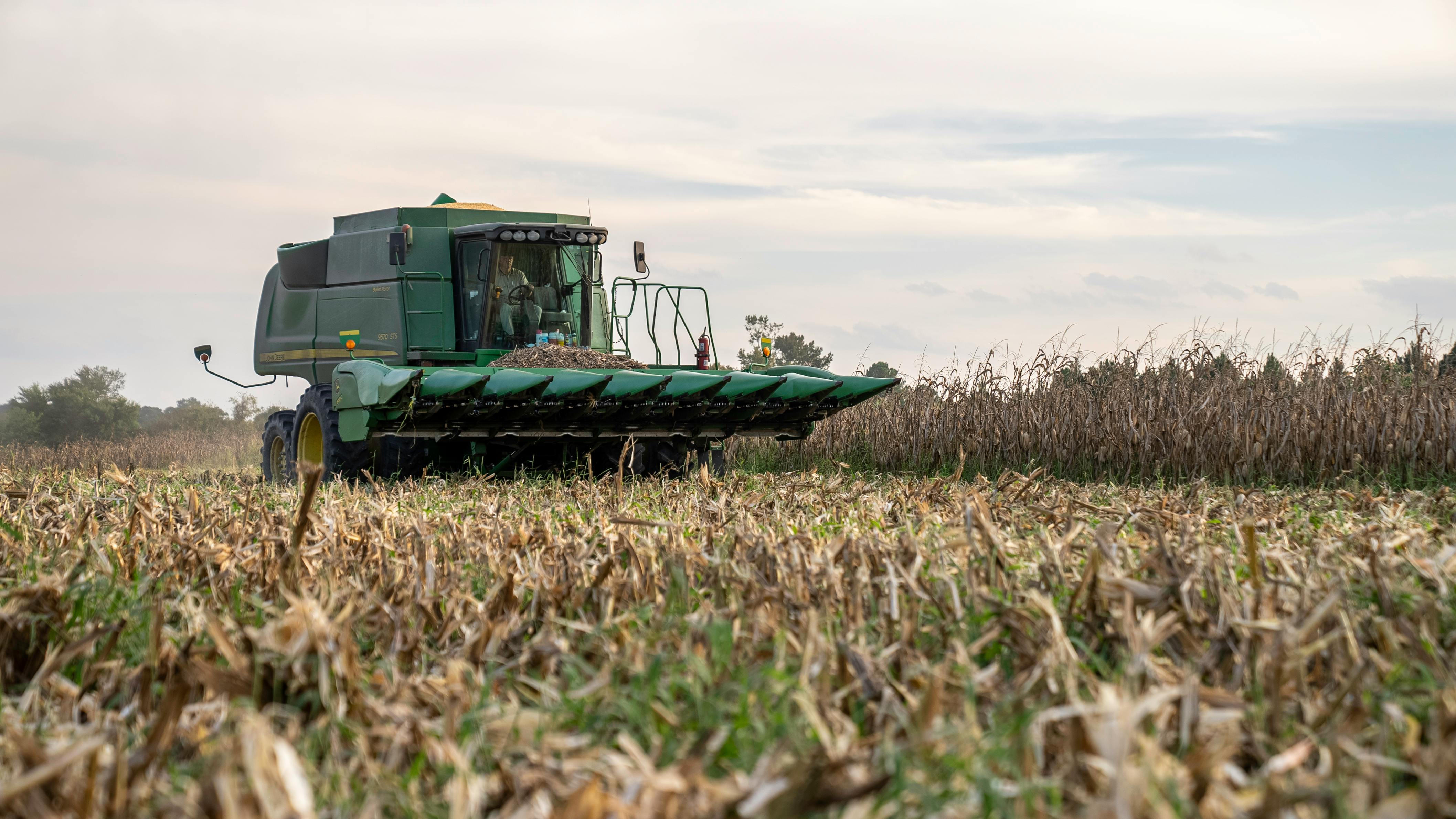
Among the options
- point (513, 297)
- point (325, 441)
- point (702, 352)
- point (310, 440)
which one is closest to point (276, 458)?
point (310, 440)

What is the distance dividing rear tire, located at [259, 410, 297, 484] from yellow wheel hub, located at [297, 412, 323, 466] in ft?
0.43

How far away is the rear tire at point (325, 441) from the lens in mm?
7848

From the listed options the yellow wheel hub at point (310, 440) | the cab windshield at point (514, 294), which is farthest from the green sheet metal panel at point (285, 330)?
the cab windshield at point (514, 294)

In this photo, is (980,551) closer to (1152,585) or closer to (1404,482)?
(1152,585)

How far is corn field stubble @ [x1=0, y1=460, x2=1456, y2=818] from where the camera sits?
1.45 metres

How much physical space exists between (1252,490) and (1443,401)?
7.18ft

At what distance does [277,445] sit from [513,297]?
2.39m

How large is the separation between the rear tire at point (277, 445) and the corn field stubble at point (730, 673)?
5882mm

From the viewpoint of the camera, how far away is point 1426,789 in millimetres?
1352

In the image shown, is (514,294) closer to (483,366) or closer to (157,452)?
(483,366)

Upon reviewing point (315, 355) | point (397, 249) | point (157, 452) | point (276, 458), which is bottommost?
point (157, 452)

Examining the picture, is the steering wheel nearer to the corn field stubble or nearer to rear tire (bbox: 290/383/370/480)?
rear tire (bbox: 290/383/370/480)

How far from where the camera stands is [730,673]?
1.94 m

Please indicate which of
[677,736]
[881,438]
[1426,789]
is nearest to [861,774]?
[677,736]
